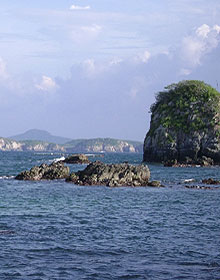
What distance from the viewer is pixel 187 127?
4552 inches

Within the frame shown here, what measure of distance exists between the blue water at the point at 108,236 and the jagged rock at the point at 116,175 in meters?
11.6

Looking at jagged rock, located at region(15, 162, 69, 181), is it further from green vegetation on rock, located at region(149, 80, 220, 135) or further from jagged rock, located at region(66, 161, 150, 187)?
green vegetation on rock, located at region(149, 80, 220, 135)

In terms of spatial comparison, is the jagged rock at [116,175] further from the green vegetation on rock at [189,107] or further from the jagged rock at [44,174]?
the green vegetation on rock at [189,107]

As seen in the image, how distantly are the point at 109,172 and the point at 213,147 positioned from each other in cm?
5120

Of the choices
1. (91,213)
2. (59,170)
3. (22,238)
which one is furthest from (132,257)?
(59,170)

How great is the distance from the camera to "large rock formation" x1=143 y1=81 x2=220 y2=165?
4355 inches

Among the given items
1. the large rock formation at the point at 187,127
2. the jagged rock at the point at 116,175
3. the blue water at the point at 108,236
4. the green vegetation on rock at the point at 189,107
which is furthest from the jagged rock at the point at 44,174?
the green vegetation on rock at the point at 189,107

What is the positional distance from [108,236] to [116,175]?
35.1 meters

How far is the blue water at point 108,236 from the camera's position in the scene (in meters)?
21.6

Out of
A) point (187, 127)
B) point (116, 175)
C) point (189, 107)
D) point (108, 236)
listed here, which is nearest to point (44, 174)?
point (116, 175)

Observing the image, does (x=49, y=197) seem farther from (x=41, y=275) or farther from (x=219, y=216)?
(x=41, y=275)

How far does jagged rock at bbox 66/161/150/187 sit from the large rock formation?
46145 mm

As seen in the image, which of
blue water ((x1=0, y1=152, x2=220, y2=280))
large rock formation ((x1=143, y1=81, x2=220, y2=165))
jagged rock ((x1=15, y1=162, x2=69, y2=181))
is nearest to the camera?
blue water ((x1=0, y1=152, x2=220, y2=280))

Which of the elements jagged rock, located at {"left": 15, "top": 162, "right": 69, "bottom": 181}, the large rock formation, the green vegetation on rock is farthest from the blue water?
the green vegetation on rock
